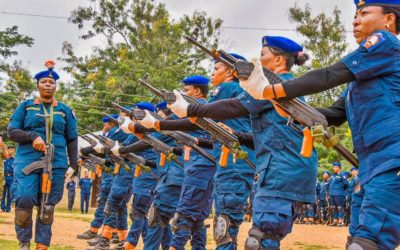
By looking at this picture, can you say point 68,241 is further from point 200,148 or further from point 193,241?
point 200,148

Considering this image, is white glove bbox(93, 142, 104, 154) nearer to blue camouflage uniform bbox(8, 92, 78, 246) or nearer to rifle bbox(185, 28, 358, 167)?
blue camouflage uniform bbox(8, 92, 78, 246)

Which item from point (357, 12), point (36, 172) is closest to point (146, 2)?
point (36, 172)

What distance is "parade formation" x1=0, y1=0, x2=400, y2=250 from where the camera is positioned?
362cm

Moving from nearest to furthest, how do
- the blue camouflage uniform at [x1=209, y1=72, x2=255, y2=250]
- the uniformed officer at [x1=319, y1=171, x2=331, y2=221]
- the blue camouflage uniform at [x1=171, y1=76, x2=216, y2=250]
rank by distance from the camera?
the blue camouflage uniform at [x1=209, y1=72, x2=255, y2=250] → the blue camouflage uniform at [x1=171, y1=76, x2=216, y2=250] → the uniformed officer at [x1=319, y1=171, x2=331, y2=221]

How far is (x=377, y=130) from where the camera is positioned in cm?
360

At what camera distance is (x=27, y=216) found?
24.5ft

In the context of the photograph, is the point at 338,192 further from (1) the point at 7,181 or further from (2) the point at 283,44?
(2) the point at 283,44

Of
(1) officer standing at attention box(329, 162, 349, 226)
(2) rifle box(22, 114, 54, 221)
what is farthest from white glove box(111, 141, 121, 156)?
(1) officer standing at attention box(329, 162, 349, 226)

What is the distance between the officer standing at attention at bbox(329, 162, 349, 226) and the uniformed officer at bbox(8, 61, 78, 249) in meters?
16.2

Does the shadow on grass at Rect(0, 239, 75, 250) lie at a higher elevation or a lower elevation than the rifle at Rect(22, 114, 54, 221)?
lower

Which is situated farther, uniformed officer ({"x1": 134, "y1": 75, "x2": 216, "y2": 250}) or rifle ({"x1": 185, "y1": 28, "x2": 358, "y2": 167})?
uniformed officer ({"x1": 134, "y1": 75, "x2": 216, "y2": 250})

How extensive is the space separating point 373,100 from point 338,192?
66.2 feet

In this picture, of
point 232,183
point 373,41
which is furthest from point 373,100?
point 232,183

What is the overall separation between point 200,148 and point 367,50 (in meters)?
3.80
